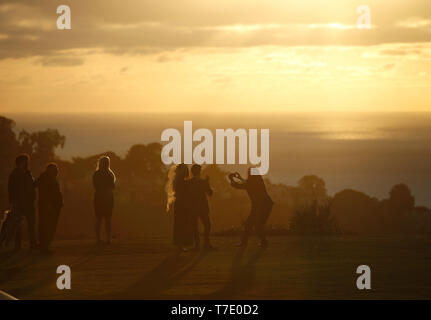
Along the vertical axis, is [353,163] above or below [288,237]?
above

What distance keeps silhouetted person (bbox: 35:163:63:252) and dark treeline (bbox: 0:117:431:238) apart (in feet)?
16.8

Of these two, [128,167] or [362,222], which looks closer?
[362,222]

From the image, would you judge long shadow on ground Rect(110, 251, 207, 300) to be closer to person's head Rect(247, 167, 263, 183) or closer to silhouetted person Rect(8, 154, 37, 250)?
person's head Rect(247, 167, 263, 183)

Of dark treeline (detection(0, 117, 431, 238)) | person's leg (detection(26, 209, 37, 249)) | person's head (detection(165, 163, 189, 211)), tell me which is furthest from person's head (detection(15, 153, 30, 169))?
dark treeline (detection(0, 117, 431, 238))

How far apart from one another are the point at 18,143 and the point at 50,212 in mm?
21043

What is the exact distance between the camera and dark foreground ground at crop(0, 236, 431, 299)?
39.8 ft

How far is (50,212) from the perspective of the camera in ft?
52.5

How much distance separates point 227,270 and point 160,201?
19.2m

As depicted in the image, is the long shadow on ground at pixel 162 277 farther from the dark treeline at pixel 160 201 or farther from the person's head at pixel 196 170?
the dark treeline at pixel 160 201

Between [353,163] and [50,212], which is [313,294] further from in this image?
[353,163]

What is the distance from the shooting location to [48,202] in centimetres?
1594
